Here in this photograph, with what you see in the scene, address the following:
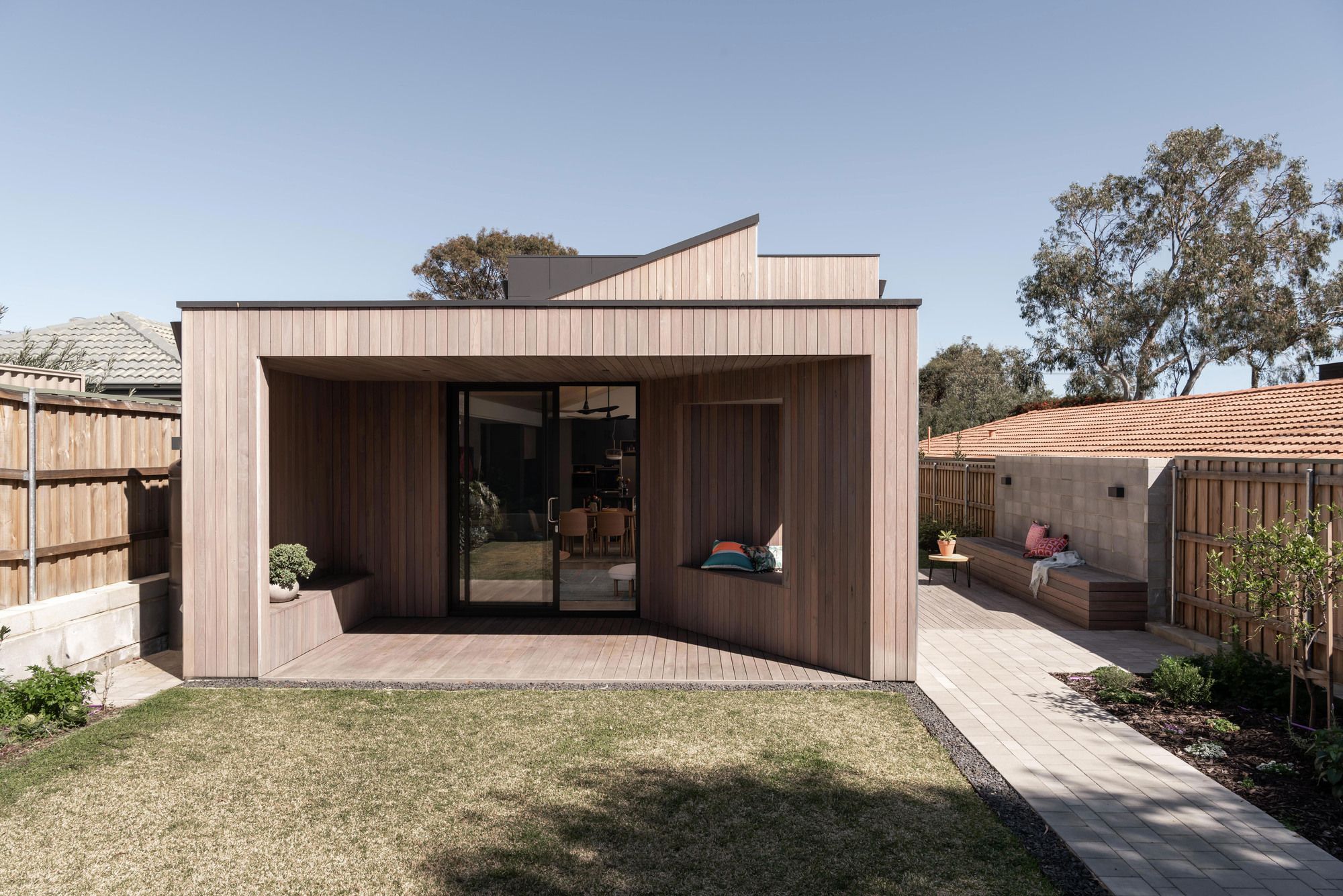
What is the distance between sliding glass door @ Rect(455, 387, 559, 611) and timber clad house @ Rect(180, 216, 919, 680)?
0.02m

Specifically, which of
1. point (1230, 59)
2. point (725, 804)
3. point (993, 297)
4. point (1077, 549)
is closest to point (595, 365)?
point (725, 804)

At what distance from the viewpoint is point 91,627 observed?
583 cm

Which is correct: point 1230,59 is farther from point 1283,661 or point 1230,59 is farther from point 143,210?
point 143,210

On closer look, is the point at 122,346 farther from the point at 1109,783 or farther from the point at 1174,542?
the point at 1174,542

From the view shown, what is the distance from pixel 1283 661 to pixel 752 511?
14.7 ft

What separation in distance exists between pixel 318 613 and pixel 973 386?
3205 cm

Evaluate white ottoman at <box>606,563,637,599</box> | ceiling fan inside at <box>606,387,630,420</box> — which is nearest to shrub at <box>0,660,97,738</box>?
white ottoman at <box>606,563,637,599</box>

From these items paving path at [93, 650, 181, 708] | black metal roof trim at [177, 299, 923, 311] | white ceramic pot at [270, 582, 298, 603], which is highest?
black metal roof trim at [177, 299, 923, 311]

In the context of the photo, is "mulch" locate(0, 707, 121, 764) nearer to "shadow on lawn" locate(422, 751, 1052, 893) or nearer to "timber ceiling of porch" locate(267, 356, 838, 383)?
"timber ceiling of porch" locate(267, 356, 838, 383)

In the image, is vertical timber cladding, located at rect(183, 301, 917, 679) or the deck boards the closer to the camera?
vertical timber cladding, located at rect(183, 301, 917, 679)

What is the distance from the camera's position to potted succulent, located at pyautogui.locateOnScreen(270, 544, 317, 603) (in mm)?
6379

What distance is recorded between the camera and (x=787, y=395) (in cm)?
632

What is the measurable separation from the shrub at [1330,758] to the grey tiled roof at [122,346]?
12533 millimetres

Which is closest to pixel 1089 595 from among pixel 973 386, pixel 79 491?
pixel 79 491
